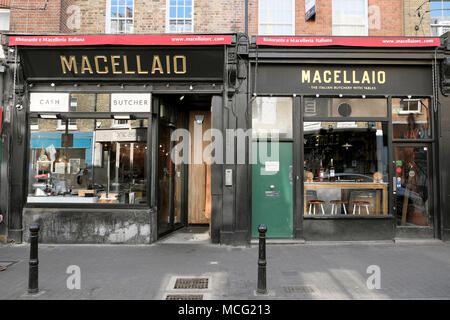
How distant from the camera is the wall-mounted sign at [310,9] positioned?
820 cm

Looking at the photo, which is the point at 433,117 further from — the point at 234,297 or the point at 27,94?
the point at 27,94

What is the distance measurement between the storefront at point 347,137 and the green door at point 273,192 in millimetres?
26

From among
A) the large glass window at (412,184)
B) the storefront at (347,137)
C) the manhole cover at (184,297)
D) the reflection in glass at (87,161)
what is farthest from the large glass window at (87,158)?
the large glass window at (412,184)

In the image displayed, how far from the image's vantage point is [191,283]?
544cm

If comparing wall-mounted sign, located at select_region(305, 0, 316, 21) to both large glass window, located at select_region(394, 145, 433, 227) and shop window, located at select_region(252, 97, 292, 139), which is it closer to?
shop window, located at select_region(252, 97, 292, 139)

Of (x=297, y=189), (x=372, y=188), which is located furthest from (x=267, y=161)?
(x=372, y=188)

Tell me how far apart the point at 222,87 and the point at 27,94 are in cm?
504

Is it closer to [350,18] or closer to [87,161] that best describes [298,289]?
[87,161]

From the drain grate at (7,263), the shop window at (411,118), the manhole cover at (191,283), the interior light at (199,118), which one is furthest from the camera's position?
the interior light at (199,118)

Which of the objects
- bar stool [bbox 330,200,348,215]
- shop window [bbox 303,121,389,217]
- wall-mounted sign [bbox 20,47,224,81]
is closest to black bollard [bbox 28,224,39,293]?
wall-mounted sign [bbox 20,47,224,81]

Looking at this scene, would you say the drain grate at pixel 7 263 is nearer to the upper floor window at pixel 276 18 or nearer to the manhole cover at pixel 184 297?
the manhole cover at pixel 184 297

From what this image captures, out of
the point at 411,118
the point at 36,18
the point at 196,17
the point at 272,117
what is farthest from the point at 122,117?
the point at 411,118

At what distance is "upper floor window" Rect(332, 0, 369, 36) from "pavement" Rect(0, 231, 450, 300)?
5604mm

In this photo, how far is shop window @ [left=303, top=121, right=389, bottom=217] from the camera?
8359mm
